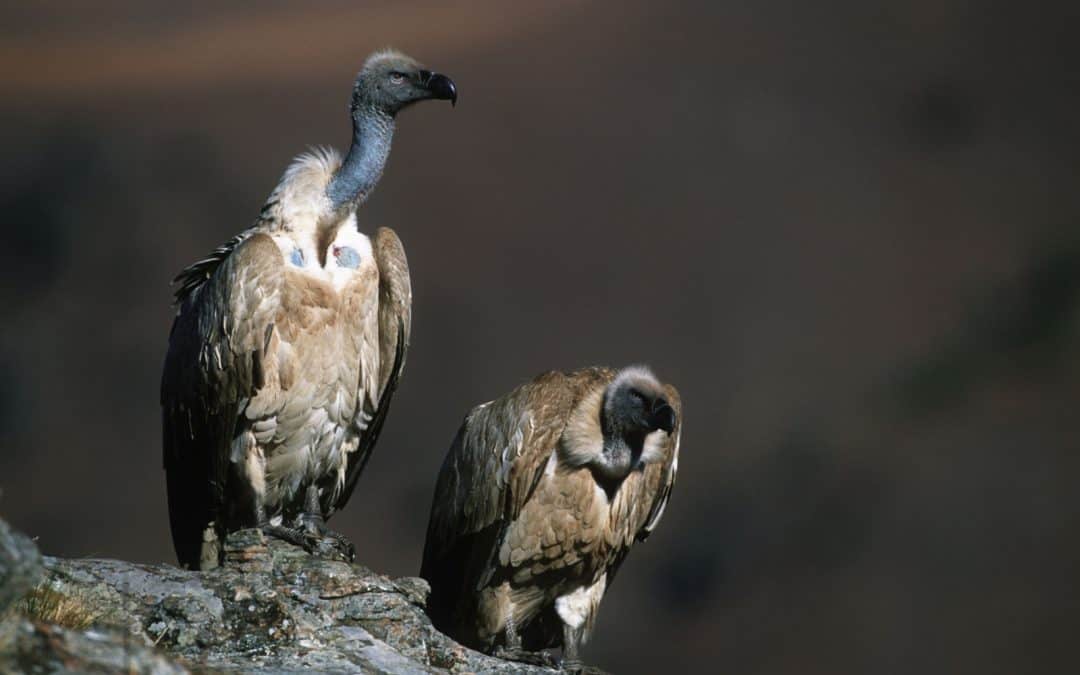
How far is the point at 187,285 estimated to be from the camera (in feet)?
29.7

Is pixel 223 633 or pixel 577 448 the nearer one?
pixel 223 633

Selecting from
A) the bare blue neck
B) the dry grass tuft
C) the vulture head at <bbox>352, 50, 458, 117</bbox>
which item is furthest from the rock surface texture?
the vulture head at <bbox>352, 50, 458, 117</bbox>

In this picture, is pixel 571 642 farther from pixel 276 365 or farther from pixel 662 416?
pixel 276 365

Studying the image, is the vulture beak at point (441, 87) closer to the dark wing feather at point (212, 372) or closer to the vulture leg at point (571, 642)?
the dark wing feather at point (212, 372)

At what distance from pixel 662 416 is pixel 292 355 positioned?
6.28 feet

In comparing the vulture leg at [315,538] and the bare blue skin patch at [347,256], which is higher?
the bare blue skin patch at [347,256]

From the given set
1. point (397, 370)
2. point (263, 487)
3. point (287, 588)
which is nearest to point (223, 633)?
point (287, 588)

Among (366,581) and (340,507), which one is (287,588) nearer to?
(366,581)

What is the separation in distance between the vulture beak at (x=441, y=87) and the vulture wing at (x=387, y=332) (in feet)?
2.63

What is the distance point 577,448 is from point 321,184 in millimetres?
1933

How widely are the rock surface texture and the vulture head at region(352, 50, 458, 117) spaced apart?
2622 mm

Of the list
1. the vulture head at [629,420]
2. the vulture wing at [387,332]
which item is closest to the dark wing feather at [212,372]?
the vulture wing at [387,332]

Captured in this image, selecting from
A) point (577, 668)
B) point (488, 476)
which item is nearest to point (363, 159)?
point (488, 476)

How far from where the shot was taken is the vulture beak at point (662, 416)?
872 cm
